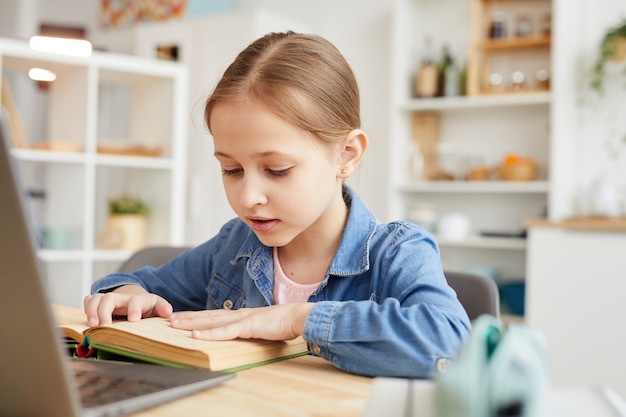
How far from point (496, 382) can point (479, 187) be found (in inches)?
132

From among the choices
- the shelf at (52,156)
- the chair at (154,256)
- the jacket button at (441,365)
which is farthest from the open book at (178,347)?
the shelf at (52,156)

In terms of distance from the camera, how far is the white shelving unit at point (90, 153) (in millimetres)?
3359

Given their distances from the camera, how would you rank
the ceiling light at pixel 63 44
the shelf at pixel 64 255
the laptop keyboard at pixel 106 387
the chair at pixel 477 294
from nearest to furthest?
the laptop keyboard at pixel 106 387
the chair at pixel 477 294
the ceiling light at pixel 63 44
the shelf at pixel 64 255

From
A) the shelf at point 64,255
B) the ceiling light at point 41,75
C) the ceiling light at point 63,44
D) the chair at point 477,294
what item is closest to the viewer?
the chair at point 477,294

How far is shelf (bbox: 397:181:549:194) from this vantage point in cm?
350

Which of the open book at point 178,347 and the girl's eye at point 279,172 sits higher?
the girl's eye at point 279,172

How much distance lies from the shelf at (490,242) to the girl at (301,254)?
2458 millimetres

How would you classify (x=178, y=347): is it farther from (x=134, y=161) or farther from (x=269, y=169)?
(x=134, y=161)

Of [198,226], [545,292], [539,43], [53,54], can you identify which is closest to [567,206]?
[545,292]

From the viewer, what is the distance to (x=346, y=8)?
4500 mm

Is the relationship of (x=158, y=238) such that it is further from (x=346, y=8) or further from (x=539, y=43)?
(x=539, y=43)

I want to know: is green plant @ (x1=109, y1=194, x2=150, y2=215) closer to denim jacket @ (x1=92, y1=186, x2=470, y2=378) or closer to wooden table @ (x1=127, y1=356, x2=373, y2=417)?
denim jacket @ (x1=92, y1=186, x2=470, y2=378)

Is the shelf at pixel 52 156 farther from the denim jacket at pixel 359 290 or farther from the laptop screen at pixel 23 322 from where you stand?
the laptop screen at pixel 23 322

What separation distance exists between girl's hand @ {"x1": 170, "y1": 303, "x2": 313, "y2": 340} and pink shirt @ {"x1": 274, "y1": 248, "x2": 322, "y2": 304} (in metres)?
0.32
